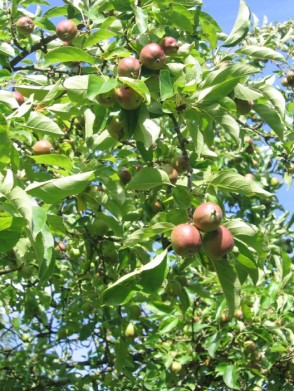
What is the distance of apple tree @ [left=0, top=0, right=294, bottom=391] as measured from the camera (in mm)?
1652

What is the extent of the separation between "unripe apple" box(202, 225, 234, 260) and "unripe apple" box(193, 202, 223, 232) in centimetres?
2

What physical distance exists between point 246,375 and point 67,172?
221 cm

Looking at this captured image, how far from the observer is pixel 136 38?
2037 mm

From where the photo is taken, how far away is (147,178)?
70.1 inches

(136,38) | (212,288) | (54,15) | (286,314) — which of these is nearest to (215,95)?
(136,38)

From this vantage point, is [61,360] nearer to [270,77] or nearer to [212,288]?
[212,288]

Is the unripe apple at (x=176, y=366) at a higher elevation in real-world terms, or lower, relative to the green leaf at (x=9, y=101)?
lower

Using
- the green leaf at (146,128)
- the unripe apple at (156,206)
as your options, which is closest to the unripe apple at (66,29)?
the green leaf at (146,128)

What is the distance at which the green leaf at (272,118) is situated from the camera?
77.4 inches

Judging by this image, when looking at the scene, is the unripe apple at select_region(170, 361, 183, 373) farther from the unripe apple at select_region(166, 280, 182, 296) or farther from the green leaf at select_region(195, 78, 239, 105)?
the green leaf at select_region(195, 78, 239, 105)

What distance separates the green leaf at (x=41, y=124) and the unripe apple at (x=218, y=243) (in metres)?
0.57

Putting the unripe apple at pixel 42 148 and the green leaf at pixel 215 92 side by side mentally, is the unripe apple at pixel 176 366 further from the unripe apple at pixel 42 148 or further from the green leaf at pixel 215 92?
the green leaf at pixel 215 92

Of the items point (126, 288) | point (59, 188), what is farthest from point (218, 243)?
point (59, 188)

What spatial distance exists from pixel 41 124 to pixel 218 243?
0.65 m
